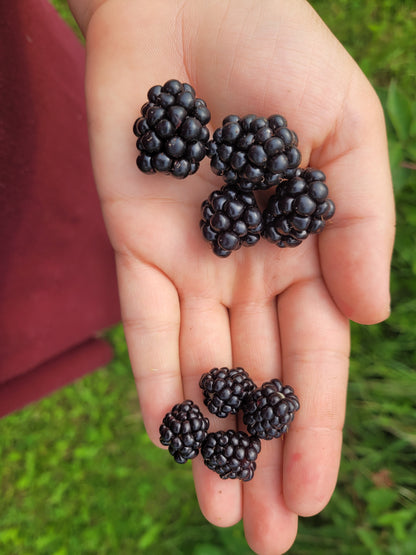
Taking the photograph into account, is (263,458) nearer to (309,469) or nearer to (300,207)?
(309,469)

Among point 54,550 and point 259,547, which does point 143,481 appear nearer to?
point 54,550

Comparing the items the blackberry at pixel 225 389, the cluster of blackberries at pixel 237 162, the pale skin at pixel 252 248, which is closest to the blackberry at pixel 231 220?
the cluster of blackberries at pixel 237 162

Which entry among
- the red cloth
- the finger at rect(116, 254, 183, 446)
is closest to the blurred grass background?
the red cloth

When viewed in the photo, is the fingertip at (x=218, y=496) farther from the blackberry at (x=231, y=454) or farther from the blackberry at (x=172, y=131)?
the blackberry at (x=172, y=131)

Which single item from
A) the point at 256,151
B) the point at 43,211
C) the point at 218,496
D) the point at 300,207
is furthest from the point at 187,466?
the point at 256,151

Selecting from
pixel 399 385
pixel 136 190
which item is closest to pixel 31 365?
pixel 136 190

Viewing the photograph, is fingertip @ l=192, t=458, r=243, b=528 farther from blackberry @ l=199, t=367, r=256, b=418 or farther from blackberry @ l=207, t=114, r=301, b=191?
blackberry @ l=207, t=114, r=301, b=191
